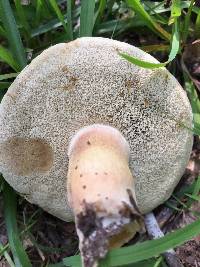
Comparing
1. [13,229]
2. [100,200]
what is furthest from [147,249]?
[13,229]

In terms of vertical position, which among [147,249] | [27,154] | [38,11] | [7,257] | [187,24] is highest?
[38,11]

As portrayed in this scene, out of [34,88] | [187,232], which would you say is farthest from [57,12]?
[187,232]

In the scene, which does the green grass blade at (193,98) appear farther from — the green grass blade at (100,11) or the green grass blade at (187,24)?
the green grass blade at (100,11)

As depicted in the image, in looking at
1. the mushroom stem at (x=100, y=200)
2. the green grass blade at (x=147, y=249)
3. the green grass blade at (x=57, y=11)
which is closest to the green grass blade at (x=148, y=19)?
the green grass blade at (x=57, y=11)

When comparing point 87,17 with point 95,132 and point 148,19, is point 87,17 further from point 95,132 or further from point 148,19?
point 95,132

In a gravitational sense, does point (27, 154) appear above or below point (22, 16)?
below

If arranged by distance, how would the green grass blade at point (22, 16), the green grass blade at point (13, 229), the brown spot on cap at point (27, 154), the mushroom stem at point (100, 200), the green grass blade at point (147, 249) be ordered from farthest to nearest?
the green grass blade at point (22, 16)
the green grass blade at point (13, 229)
the brown spot on cap at point (27, 154)
the green grass blade at point (147, 249)
the mushroom stem at point (100, 200)

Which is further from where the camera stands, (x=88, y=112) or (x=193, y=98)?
(x=193, y=98)

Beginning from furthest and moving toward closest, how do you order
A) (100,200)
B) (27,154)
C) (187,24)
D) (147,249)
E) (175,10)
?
1. (187,24)
2. (175,10)
3. (27,154)
4. (147,249)
5. (100,200)
